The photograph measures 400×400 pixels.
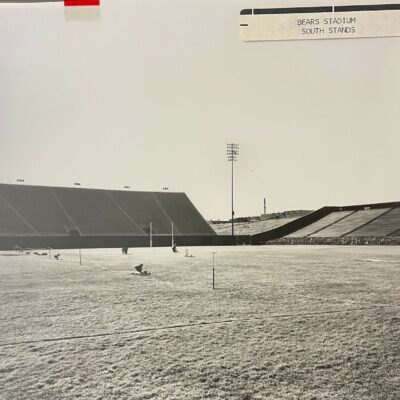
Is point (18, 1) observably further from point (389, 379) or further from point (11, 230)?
point (11, 230)

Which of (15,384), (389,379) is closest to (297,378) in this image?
(389,379)

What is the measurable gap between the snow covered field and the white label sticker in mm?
2162

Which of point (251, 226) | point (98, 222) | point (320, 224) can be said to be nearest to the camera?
point (98, 222)

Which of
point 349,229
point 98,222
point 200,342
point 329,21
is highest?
point 329,21

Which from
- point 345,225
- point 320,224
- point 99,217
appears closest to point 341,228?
point 345,225

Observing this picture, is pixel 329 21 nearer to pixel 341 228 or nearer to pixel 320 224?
pixel 341 228

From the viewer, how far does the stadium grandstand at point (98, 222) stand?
38.9 ft

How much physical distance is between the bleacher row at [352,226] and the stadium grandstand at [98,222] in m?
4.07

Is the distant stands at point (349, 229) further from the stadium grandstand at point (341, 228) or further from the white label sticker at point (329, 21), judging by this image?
the white label sticker at point (329, 21)

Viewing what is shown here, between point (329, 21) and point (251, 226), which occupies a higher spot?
point (329, 21)

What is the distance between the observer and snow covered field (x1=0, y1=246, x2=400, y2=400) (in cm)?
205

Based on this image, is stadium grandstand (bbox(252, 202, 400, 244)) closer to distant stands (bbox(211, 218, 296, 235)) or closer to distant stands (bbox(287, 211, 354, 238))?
distant stands (bbox(287, 211, 354, 238))

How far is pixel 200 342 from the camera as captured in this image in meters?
2.67

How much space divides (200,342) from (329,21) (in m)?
2.45
